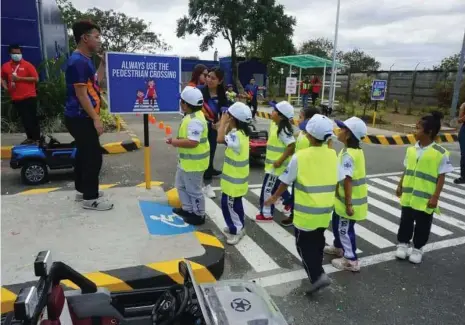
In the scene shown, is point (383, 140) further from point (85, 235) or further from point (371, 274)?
point (85, 235)

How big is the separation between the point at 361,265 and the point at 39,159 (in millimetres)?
4940

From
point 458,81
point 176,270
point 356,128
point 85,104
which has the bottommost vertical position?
point 176,270

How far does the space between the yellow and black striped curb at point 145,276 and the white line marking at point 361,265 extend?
47 centimetres

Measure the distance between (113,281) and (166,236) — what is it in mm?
969

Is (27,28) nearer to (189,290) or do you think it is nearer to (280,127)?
(280,127)

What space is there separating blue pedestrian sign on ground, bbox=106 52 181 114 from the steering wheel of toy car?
3.29m

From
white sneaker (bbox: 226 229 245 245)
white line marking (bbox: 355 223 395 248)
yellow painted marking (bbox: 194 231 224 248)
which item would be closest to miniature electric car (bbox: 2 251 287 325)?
yellow painted marking (bbox: 194 231 224 248)

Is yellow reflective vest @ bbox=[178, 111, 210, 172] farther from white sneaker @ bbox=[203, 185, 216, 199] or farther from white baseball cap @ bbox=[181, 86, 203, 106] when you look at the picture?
white sneaker @ bbox=[203, 185, 216, 199]

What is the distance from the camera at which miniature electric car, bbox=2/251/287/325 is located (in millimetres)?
1663

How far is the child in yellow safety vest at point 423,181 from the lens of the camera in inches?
150

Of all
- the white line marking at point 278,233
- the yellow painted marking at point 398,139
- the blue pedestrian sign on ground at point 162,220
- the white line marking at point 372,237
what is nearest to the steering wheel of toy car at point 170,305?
the blue pedestrian sign on ground at point 162,220

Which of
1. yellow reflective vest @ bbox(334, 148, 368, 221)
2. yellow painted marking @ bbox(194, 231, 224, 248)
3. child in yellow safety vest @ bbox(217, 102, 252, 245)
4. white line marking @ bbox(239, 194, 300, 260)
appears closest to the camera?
yellow reflective vest @ bbox(334, 148, 368, 221)

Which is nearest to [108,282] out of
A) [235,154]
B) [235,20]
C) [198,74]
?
[235,154]

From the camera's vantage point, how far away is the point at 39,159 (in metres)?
5.89
